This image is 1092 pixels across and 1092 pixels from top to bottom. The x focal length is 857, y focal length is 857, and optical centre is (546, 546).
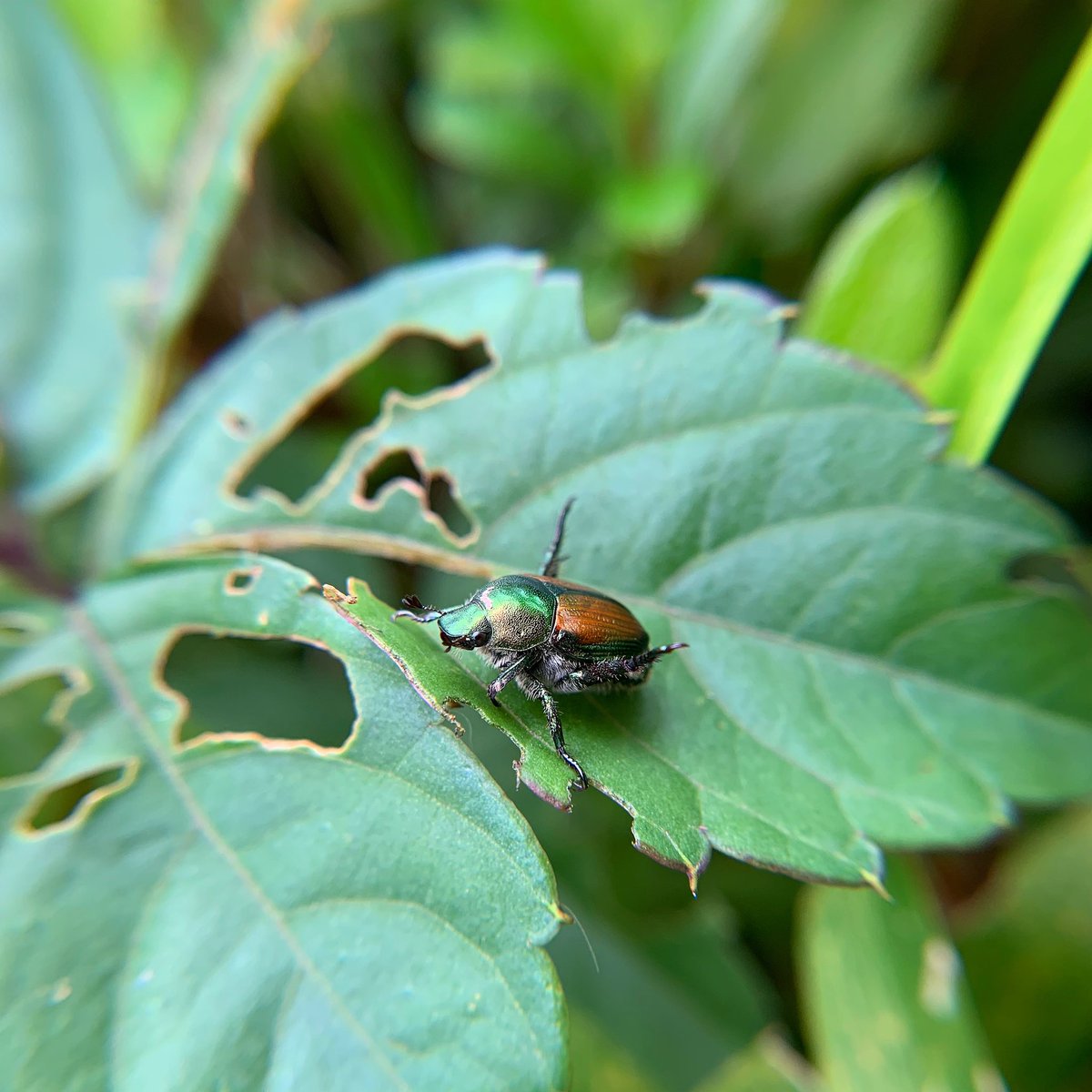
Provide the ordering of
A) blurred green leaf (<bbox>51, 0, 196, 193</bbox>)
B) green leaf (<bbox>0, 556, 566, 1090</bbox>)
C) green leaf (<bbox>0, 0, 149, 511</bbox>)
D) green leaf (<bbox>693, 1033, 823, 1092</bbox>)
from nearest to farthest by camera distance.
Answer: green leaf (<bbox>0, 556, 566, 1090</bbox>), green leaf (<bbox>693, 1033, 823, 1092</bbox>), green leaf (<bbox>0, 0, 149, 511</bbox>), blurred green leaf (<bbox>51, 0, 196, 193</bbox>)

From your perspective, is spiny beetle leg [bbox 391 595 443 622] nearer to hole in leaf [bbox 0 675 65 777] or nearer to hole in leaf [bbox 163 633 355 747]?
hole in leaf [bbox 163 633 355 747]

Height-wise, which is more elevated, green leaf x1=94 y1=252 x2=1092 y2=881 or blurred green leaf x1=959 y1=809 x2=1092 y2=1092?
green leaf x1=94 y1=252 x2=1092 y2=881

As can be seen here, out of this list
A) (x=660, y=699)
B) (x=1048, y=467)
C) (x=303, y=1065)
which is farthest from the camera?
(x=1048, y=467)

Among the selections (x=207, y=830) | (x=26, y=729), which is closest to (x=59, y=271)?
(x=26, y=729)

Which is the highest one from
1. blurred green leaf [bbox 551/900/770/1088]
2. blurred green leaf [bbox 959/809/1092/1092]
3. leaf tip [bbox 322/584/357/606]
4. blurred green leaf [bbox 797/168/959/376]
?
blurred green leaf [bbox 797/168/959/376]

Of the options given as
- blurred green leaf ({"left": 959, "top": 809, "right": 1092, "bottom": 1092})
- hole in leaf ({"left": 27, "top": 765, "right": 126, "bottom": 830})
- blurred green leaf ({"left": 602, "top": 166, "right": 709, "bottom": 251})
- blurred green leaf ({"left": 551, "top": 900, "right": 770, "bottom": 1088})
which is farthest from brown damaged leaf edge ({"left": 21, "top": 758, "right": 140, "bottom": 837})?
blurred green leaf ({"left": 959, "top": 809, "right": 1092, "bottom": 1092})

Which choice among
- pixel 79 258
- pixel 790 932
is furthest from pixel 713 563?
pixel 79 258

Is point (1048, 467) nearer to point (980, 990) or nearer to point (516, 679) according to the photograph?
point (980, 990)
